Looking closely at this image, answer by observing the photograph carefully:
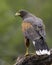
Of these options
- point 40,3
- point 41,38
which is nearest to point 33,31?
point 41,38

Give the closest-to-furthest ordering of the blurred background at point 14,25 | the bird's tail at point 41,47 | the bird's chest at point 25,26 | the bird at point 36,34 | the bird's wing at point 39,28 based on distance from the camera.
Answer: the bird's tail at point 41,47 < the bird at point 36,34 < the bird's wing at point 39,28 < the bird's chest at point 25,26 < the blurred background at point 14,25

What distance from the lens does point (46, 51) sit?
14.7 meters

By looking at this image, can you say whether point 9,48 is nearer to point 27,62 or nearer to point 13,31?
point 13,31

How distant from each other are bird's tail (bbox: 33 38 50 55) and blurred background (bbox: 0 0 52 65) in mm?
10719

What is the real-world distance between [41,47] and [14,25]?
50.9ft

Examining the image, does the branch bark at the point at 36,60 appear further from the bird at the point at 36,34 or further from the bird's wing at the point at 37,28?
the bird's wing at the point at 37,28

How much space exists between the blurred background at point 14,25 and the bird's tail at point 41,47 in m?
10.7

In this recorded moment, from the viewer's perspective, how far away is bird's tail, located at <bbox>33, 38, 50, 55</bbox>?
14.7 metres

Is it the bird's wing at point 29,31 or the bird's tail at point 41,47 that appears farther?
the bird's wing at point 29,31

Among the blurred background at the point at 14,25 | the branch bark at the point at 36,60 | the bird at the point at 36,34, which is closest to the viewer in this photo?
the bird at the point at 36,34

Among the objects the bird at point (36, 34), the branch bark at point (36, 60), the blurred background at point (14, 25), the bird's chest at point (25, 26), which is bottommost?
the branch bark at point (36, 60)

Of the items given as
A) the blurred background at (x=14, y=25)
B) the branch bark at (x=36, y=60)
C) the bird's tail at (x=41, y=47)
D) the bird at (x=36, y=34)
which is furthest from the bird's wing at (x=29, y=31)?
the blurred background at (x=14, y=25)

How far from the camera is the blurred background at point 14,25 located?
2752cm

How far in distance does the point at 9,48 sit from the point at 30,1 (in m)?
5.58
